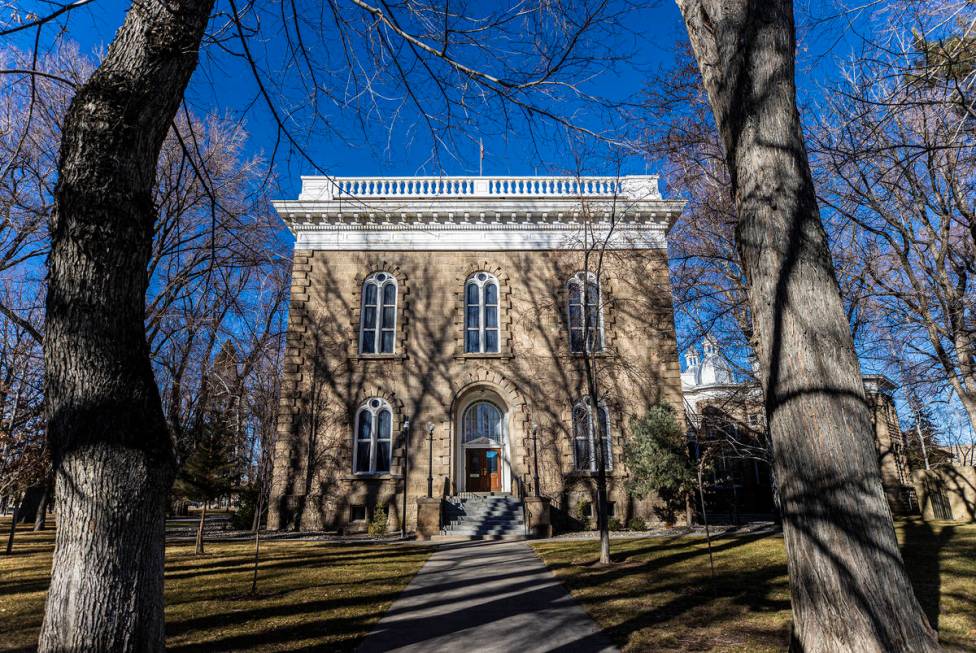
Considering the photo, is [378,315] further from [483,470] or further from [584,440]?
[584,440]

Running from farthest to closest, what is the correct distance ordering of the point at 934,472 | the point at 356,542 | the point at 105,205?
the point at 934,472 → the point at 356,542 → the point at 105,205

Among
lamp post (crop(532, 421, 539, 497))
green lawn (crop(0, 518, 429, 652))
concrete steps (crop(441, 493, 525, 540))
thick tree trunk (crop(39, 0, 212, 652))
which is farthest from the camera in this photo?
lamp post (crop(532, 421, 539, 497))

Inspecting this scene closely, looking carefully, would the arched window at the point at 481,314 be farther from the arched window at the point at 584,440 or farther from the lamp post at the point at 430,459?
the arched window at the point at 584,440

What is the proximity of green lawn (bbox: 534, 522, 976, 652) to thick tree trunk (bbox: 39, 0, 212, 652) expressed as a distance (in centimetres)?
459

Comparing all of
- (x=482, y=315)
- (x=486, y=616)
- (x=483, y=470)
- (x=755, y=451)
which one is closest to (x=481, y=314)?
(x=482, y=315)

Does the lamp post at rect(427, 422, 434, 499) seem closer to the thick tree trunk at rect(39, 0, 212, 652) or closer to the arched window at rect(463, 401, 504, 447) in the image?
the arched window at rect(463, 401, 504, 447)

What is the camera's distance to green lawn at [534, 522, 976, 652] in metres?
5.45

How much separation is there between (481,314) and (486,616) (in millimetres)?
14894

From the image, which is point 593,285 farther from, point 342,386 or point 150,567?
point 150,567

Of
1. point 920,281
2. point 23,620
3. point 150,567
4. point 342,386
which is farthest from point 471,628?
point 342,386

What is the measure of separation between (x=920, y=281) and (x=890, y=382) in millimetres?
5767

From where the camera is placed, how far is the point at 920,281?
12938 millimetres

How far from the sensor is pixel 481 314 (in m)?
21.0

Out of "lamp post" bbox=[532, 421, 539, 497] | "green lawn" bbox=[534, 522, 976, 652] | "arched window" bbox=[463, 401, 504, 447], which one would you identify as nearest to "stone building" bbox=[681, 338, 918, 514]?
"lamp post" bbox=[532, 421, 539, 497]
